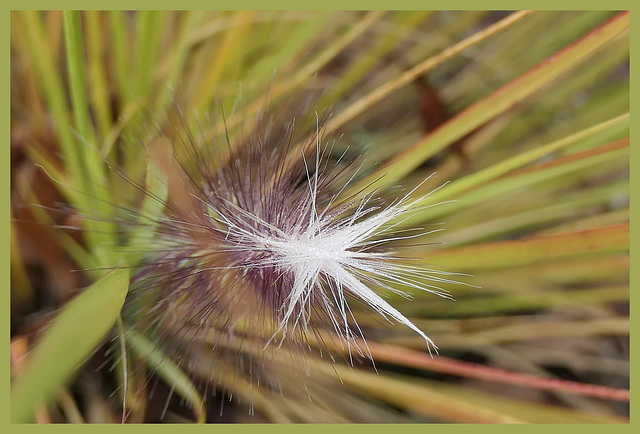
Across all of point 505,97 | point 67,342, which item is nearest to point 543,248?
point 505,97

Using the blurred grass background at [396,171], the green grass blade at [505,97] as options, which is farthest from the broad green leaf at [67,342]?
the green grass blade at [505,97]

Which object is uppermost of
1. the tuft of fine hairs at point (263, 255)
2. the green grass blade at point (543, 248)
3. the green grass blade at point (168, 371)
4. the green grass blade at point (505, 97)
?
the green grass blade at point (505, 97)

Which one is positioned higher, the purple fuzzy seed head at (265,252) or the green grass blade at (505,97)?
the green grass blade at (505,97)

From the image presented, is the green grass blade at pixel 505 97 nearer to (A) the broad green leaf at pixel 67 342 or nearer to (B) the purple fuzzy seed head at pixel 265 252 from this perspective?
(B) the purple fuzzy seed head at pixel 265 252

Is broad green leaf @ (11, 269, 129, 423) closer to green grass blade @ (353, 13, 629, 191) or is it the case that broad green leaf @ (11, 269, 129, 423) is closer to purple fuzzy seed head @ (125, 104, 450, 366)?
purple fuzzy seed head @ (125, 104, 450, 366)

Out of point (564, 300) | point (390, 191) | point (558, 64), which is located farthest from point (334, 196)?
point (564, 300)

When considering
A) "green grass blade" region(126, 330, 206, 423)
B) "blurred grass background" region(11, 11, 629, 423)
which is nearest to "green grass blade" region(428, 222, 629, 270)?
"blurred grass background" region(11, 11, 629, 423)

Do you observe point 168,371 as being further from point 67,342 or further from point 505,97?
point 505,97
